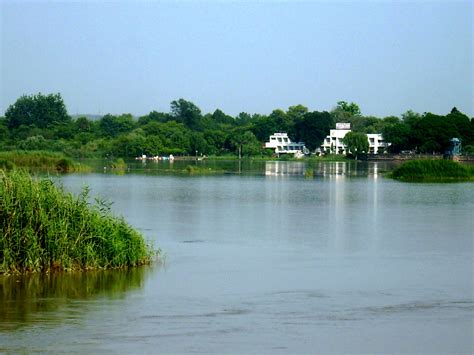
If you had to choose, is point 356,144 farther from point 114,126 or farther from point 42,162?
point 42,162

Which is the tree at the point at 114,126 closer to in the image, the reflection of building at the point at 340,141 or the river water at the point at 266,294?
the reflection of building at the point at 340,141

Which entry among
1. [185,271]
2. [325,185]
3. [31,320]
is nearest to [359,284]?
[185,271]

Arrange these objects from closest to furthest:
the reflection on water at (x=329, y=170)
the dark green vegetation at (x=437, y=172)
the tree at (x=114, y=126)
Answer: the dark green vegetation at (x=437, y=172), the reflection on water at (x=329, y=170), the tree at (x=114, y=126)

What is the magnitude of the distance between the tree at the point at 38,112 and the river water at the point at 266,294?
106m

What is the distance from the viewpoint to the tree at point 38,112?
423 ft

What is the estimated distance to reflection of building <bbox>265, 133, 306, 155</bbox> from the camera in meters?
134

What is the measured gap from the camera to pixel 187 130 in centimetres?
12775

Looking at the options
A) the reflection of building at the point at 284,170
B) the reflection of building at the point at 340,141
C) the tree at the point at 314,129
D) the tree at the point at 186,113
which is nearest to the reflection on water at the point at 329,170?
the reflection of building at the point at 284,170

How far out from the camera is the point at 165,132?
396ft

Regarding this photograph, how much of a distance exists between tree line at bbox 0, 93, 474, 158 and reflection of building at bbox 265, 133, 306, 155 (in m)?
1.51

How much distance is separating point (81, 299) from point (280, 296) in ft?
10.1

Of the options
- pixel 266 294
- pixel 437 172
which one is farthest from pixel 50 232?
pixel 437 172

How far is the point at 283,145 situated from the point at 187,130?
53.1 ft

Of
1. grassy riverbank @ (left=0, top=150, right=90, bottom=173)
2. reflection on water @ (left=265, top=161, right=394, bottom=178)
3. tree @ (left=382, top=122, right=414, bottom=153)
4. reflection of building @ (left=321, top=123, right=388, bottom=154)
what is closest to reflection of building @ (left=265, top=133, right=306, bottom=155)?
reflection of building @ (left=321, top=123, right=388, bottom=154)
